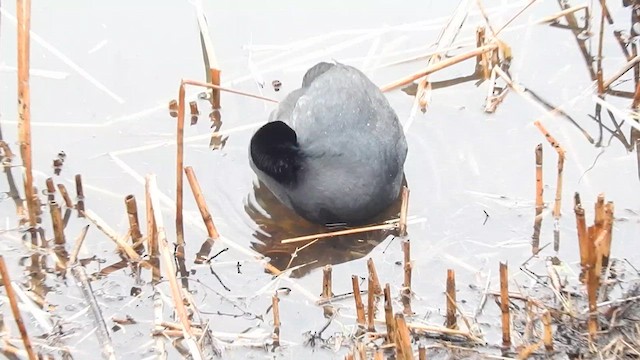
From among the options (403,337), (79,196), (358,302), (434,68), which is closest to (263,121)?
(434,68)

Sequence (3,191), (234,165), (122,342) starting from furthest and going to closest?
(234,165) → (3,191) → (122,342)

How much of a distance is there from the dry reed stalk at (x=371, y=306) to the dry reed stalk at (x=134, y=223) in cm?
102

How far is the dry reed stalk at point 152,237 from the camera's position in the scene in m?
3.85

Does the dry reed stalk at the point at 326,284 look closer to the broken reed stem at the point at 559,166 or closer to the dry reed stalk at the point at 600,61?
the broken reed stem at the point at 559,166

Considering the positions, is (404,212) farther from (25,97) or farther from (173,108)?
(25,97)

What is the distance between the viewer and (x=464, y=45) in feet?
18.1

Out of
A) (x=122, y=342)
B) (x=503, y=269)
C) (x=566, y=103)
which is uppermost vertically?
(x=566, y=103)

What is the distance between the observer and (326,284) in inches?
147

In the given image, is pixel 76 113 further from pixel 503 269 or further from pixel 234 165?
pixel 503 269

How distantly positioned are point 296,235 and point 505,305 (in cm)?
128

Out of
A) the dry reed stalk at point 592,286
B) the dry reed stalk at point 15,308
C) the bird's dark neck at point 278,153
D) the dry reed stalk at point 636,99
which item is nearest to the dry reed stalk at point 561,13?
the dry reed stalk at point 636,99

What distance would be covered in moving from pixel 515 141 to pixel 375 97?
75cm

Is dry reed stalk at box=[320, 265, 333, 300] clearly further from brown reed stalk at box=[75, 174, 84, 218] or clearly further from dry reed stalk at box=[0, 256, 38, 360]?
brown reed stalk at box=[75, 174, 84, 218]

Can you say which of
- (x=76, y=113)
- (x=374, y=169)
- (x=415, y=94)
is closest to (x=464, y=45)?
(x=415, y=94)
